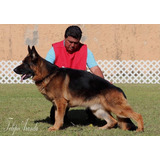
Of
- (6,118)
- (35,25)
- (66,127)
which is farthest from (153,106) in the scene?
(35,25)

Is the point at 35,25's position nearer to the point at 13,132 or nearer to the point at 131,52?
the point at 131,52

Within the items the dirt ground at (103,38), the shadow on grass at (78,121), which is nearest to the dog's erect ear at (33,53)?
the shadow on grass at (78,121)

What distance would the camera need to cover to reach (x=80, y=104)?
5.95 metres

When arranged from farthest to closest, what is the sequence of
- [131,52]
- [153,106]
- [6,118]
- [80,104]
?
[131,52] < [153,106] < [6,118] < [80,104]

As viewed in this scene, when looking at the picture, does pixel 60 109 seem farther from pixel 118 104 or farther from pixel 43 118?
pixel 43 118

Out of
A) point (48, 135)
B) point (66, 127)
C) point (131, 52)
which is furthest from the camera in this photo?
point (131, 52)

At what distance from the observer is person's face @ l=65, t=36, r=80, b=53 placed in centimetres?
636

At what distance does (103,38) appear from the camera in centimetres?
1941

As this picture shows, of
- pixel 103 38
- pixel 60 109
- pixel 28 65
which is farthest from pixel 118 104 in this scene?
pixel 103 38

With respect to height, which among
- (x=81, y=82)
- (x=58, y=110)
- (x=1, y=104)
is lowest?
(x=1, y=104)

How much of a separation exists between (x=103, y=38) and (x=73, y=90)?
1384cm

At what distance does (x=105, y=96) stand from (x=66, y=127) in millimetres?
1127

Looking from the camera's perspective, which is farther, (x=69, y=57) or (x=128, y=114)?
(x=69, y=57)

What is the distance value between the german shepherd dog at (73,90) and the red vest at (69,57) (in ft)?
2.42
